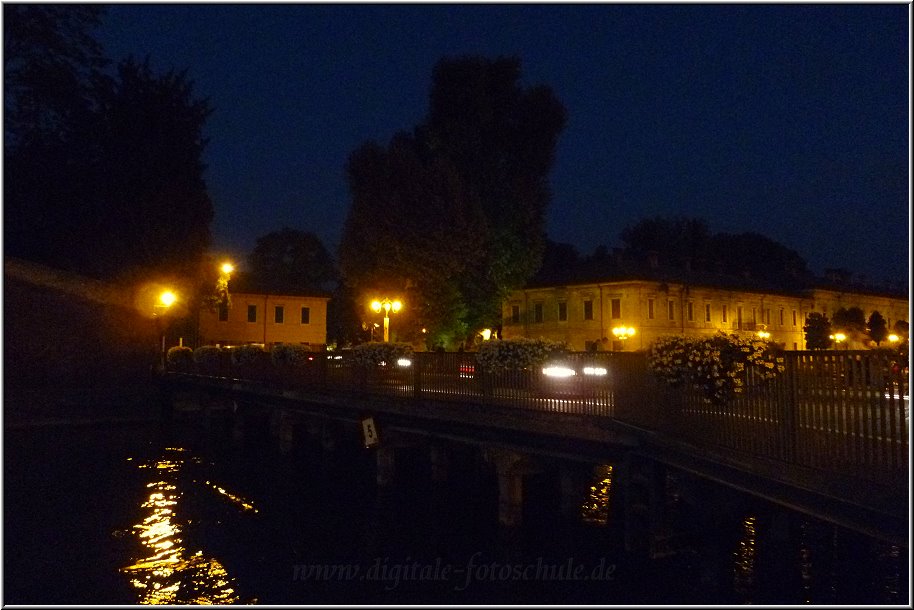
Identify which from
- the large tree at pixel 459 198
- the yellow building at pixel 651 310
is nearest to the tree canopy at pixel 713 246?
the yellow building at pixel 651 310

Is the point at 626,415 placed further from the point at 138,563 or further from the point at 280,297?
the point at 280,297

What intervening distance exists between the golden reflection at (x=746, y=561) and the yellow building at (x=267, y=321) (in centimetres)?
4791

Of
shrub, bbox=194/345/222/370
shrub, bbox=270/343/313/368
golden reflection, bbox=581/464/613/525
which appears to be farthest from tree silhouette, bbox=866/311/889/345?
shrub, bbox=194/345/222/370

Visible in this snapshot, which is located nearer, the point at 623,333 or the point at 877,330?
the point at 623,333

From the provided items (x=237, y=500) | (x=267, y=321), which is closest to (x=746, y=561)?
(x=237, y=500)

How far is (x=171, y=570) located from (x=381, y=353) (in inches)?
345

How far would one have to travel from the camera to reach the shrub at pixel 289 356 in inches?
1075

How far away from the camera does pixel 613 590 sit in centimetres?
1324

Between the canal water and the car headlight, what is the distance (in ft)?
11.4

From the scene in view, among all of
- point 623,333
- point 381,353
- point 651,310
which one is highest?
point 651,310

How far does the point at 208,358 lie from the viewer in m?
36.4

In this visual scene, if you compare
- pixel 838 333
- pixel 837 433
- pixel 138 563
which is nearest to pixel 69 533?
pixel 138 563

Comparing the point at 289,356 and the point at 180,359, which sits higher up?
the point at 180,359

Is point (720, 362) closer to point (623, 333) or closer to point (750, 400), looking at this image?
point (750, 400)
